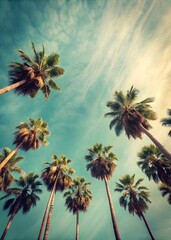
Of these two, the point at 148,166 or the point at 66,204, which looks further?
the point at 66,204

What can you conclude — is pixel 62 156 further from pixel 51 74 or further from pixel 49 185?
pixel 51 74

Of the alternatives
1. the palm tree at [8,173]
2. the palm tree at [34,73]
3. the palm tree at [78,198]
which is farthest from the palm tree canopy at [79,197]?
the palm tree at [34,73]

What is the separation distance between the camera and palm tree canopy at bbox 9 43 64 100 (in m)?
15.6

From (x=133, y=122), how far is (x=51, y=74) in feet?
38.6

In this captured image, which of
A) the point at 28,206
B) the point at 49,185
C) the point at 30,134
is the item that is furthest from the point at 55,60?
the point at 28,206

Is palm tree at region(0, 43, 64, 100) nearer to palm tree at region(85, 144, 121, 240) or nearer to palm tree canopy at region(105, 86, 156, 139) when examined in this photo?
palm tree canopy at region(105, 86, 156, 139)

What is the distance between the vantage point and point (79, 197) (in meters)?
25.5

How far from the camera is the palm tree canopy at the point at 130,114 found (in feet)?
62.1

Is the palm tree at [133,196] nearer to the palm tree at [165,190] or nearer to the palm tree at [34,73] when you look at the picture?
the palm tree at [165,190]

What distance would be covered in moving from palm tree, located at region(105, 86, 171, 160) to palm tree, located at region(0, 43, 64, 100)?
28.6 feet

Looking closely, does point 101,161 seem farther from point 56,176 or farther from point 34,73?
point 34,73

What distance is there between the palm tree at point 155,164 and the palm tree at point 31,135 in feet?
48.4

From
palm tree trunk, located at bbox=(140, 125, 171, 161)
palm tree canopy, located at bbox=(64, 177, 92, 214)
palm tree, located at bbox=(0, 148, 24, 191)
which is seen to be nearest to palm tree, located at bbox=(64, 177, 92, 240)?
palm tree canopy, located at bbox=(64, 177, 92, 214)

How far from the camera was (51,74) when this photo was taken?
17.9 m
